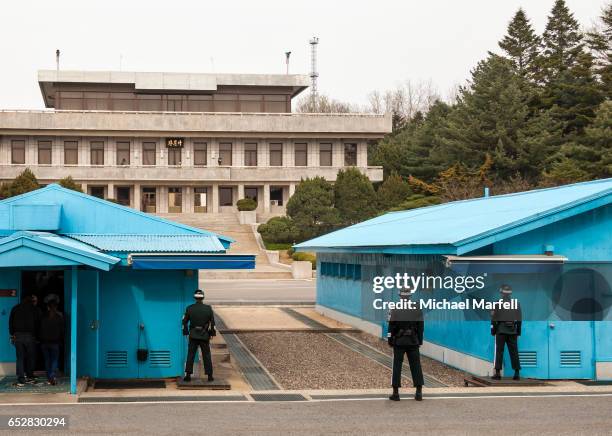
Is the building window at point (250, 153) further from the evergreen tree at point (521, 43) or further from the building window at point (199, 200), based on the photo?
the evergreen tree at point (521, 43)

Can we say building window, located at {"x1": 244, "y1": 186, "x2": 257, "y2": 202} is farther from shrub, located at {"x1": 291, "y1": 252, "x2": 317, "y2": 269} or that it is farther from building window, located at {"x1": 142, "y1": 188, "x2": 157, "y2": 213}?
shrub, located at {"x1": 291, "y1": 252, "x2": 317, "y2": 269}

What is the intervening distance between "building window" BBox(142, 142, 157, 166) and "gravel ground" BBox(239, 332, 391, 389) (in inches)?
2282

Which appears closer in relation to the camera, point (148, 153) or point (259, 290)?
point (259, 290)

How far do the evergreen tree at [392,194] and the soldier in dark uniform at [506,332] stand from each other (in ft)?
171

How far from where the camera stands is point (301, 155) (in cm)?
8275

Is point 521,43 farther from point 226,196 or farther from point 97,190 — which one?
point 97,190

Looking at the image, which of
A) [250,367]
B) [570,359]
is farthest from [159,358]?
[570,359]

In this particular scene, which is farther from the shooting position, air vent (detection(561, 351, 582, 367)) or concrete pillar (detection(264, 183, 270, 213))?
concrete pillar (detection(264, 183, 270, 213))

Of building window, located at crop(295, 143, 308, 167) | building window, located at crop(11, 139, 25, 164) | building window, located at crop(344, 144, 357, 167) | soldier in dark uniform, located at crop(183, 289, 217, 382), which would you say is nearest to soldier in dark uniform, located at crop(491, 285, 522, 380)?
soldier in dark uniform, located at crop(183, 289, 217, 382)

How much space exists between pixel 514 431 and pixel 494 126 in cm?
5736

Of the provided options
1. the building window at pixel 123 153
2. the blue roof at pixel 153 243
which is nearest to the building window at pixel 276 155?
the building window at pixel 123 153

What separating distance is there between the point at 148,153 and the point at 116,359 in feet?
216

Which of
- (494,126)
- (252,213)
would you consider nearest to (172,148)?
(252,213)

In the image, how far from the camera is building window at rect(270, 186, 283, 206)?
8344cm
